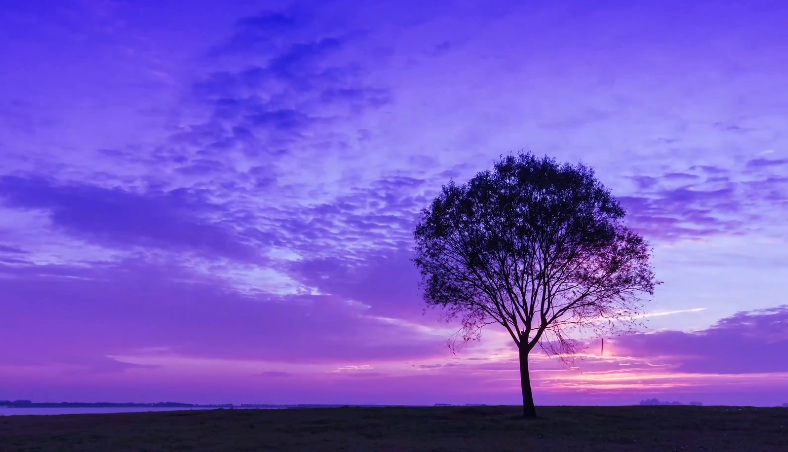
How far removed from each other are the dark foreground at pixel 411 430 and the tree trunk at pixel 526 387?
1140 mm

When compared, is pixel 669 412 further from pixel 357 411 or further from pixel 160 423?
pixel 160 423

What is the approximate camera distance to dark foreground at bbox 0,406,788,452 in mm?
37281

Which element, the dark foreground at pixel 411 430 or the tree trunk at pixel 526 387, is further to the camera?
the tree trunk at pixel 526 387

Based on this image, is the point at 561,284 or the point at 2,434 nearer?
the point at 2,434

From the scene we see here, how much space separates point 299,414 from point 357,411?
4723 millimetres

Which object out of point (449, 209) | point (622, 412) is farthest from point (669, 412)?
point (449, 209)

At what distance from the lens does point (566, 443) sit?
38625 millimetres

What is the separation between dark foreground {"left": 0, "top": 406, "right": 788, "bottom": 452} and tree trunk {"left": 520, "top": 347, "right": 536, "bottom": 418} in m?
1.14

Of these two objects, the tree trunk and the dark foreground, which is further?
the tree trunk

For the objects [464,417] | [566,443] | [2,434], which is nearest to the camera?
[566,443]

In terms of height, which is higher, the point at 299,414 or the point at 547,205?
the point at 547,205

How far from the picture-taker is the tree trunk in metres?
48.3

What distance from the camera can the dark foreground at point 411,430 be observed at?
37.3 m

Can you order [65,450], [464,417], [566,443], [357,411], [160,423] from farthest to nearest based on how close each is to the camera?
[357,411], [464,417], [160,423], [566,443], [65,450]
